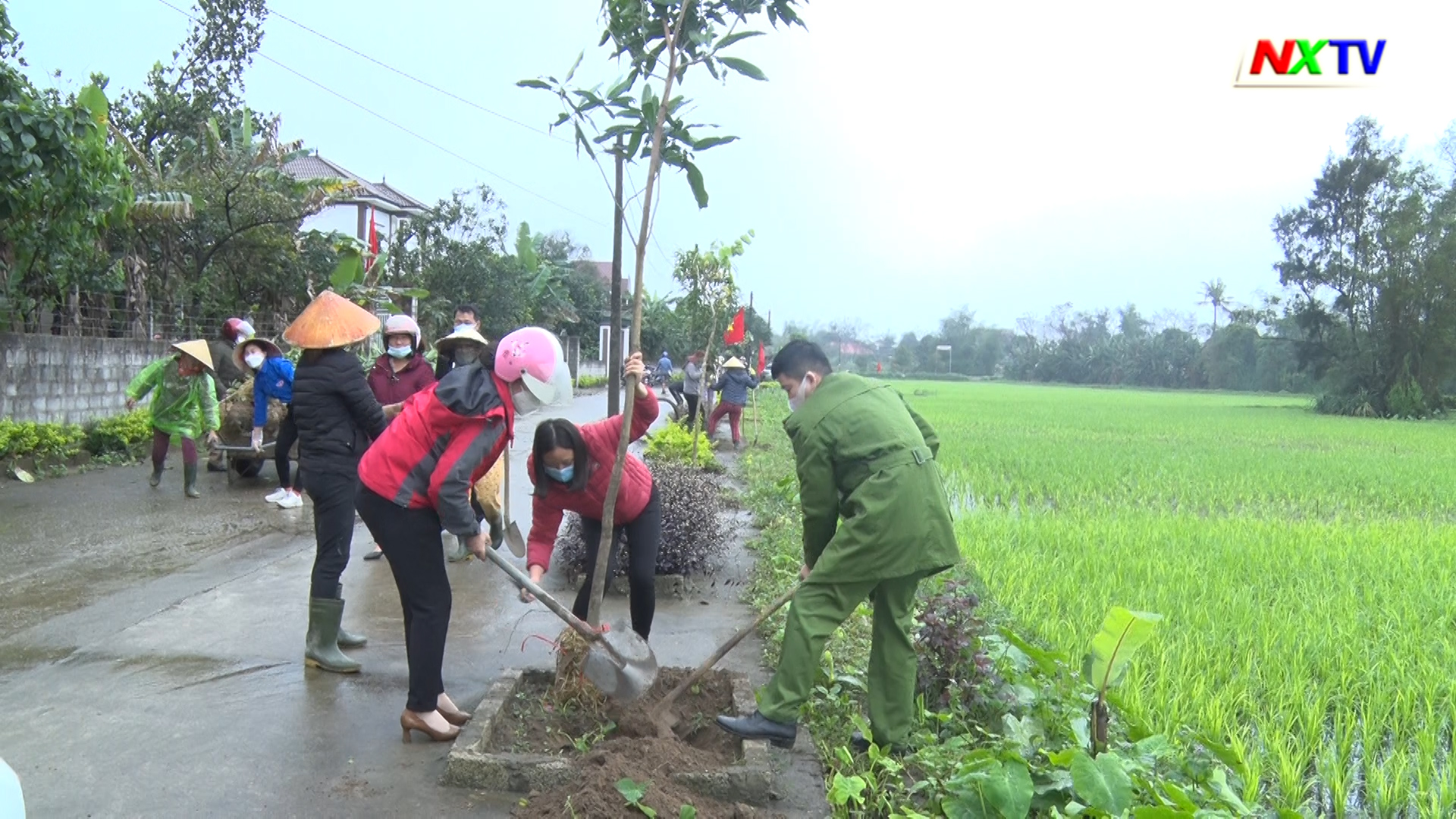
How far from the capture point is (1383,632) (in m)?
5.38

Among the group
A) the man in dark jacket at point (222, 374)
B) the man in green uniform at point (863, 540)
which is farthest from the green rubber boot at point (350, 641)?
the man in dark jacket at point (222, 374)

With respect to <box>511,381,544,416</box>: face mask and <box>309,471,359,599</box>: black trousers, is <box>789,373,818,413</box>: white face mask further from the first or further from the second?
<box>309,471,359,599</box>: black trousers

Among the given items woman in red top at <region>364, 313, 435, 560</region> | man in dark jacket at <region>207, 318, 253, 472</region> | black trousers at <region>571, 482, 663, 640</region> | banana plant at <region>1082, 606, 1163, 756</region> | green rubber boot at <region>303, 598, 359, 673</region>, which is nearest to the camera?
banana plant at <region>1082, 606, 1163, 756</region>

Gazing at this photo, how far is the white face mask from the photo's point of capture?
3725 millimetres

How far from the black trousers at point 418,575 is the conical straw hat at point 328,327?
1.12 m

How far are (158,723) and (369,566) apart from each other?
107 inches

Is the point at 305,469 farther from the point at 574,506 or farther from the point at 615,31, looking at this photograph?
the point at 615,31

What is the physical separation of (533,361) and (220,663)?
7.41ft

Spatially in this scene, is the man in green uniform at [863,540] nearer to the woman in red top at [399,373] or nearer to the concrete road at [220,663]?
the concrete road at [220,663]

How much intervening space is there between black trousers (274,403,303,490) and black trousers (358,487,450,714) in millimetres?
1288

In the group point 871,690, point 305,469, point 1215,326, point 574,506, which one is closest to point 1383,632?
point 871,690

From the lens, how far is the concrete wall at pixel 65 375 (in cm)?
999

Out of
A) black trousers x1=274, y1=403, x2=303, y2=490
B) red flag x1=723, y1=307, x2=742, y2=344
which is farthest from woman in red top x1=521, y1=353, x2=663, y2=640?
red flag x1=723, y1=307, x2=742, y2=344

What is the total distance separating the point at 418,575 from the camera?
11.6 feet
